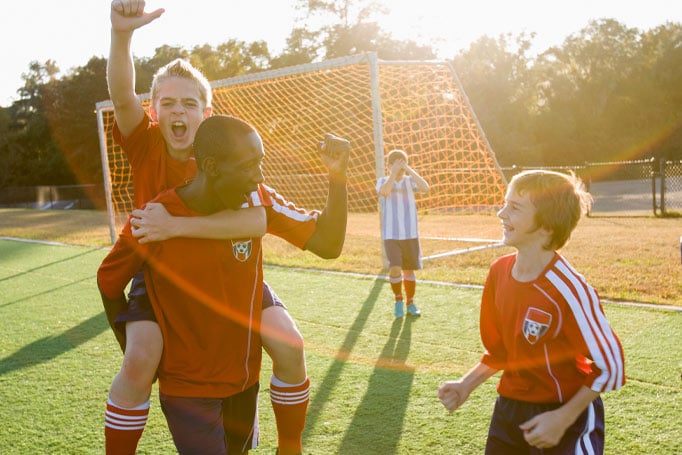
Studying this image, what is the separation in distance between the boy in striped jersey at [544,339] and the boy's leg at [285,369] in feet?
2.09

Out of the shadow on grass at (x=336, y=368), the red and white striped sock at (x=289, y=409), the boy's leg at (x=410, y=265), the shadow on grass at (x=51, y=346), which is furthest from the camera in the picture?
the boy's leg at (x=410, y=265)

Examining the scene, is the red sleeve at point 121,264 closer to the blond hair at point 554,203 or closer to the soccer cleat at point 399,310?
the blond hair at point 554,203

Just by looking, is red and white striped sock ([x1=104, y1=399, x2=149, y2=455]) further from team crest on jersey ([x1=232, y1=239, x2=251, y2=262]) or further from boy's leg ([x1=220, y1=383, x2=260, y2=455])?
team crest on jersey ([x1=232, y1=239, x2=251, y2=262])

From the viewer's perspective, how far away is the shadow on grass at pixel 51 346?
201 inches

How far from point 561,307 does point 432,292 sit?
5314 millimetres

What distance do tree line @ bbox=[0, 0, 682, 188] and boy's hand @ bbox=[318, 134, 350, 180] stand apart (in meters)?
38.2

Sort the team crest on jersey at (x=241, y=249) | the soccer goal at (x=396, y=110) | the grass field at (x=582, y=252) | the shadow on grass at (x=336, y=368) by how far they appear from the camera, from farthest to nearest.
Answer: the soccer goal at (x=396, y=110), the grass field at (x=582, y=252), the shadow on grass at (x=336, y=368), the team crest on jersey at (x=241, y=249)

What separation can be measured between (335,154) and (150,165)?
74cm

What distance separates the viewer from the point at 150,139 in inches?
98.3

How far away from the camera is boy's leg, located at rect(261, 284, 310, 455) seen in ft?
8.17

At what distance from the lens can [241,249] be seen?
2316 mm

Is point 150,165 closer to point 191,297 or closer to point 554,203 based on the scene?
point 191,297

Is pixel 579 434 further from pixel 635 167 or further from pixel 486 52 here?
pixel 486 52

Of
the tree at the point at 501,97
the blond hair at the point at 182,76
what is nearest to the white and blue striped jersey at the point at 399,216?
the blond hair at the point at 182,76
